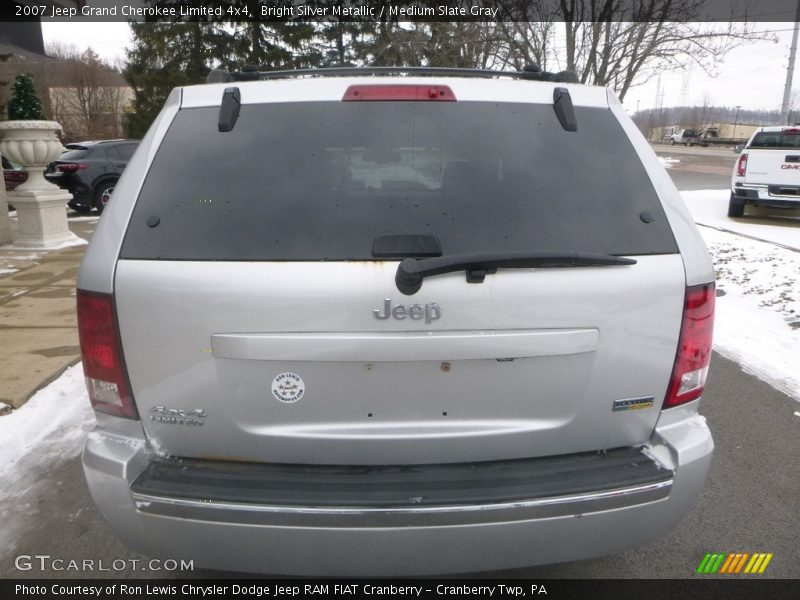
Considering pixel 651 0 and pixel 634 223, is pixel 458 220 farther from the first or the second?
pixel 651 0

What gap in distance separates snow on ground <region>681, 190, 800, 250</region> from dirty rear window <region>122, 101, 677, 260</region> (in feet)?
29.1

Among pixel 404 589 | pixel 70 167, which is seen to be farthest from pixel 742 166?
pixel 70 167

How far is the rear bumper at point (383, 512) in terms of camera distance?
169 centimetres

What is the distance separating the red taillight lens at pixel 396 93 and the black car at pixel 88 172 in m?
12.6

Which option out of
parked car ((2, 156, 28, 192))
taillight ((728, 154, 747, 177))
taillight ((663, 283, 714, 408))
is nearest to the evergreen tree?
parked car ((2, 156, 28, 192))

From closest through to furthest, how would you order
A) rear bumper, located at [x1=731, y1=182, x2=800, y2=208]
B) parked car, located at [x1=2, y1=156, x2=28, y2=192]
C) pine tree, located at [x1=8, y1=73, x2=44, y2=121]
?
pine tree, located at [x1=8, y1=73, x2=44, y2=121] → rear bumper, located at [x1=731, y1=182, x2=800, y2=208] → parked car, located at [x1=2, y1=156, x2=28, y2=192]

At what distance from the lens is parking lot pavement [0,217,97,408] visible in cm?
428

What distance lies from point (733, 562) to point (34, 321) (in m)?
5.87

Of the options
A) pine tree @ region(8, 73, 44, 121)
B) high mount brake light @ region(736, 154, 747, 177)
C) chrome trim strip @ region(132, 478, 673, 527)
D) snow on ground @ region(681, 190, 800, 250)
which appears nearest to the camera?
chrome trim strip @ region(132, 478, 673, 527)

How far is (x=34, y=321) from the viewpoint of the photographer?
5.56 m

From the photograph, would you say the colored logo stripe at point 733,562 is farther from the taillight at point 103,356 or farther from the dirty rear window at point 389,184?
the taillight at point 103,356

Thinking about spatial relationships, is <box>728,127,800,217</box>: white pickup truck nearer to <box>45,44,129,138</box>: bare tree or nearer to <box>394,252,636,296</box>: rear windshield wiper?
<box>394,252,636,296</box>: rear windshield wiper

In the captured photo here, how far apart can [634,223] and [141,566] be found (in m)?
2.38
